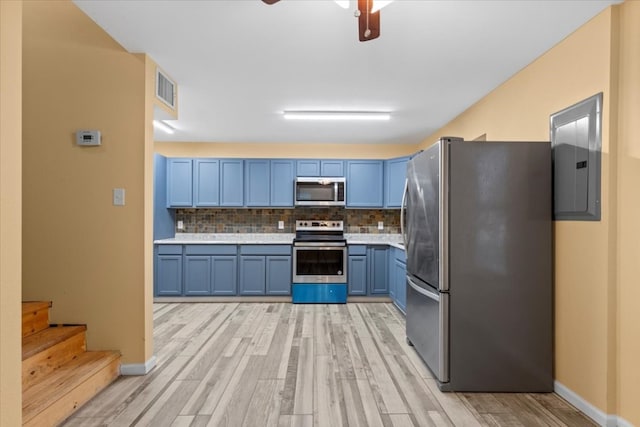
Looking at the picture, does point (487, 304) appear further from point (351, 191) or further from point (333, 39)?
point (351, 191)

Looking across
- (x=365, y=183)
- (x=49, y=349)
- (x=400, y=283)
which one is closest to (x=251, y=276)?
(x=400, y=283)

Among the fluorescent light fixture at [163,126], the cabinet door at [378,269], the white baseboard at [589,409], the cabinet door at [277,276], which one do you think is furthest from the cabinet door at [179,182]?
the white baseboard at [589,409]

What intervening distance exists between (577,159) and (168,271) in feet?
16.2

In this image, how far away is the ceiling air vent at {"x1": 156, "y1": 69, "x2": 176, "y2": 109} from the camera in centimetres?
286

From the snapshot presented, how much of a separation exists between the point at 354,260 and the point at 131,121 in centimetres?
348

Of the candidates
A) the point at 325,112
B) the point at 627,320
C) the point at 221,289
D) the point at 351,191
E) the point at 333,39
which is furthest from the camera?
the point at 351,191

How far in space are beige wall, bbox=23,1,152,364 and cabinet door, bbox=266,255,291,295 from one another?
248 cm

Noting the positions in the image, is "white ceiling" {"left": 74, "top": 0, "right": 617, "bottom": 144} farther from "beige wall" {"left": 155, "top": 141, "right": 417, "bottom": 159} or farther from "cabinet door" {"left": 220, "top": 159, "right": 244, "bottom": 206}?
"beige wall" {"left": 155, "top": 141, "right": 417, "bottom": 159}

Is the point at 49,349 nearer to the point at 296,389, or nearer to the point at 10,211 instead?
the point at 10,211

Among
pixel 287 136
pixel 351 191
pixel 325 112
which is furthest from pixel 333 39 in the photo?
pixel 351 191

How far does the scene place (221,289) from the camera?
5035 mm

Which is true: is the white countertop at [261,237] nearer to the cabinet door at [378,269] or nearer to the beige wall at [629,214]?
the cabinet door at [378,269]

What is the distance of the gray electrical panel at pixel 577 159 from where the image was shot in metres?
2.08

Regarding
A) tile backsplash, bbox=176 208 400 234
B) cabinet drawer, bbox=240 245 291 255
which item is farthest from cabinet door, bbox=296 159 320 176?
cabinet drawer, bbox=240 245 291 255
